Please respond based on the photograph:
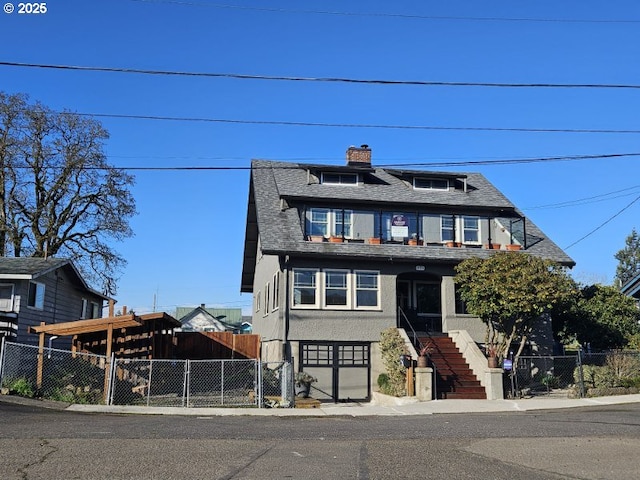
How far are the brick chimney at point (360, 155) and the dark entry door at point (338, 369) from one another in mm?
9673

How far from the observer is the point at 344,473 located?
8289mm

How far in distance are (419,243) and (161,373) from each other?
11221 mm

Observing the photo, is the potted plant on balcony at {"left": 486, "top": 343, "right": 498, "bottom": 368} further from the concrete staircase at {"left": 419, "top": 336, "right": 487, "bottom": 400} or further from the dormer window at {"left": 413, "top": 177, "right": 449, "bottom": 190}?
the dormer window at {"left": 413, "top": 177, "right": 449, "bottom": 190}

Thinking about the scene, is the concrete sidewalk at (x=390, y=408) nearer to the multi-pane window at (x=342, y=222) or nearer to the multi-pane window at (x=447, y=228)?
the multi-pane window at (x=342, y=222)

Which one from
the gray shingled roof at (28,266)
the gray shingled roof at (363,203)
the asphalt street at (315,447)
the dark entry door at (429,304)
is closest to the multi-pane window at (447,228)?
the gray shingled roof at (363,203)

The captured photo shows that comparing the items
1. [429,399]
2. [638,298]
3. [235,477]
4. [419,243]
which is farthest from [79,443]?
[638,298]

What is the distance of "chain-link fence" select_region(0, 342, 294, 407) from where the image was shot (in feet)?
58.6

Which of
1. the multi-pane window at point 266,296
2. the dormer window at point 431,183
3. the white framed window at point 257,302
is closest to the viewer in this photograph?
the multi-pane window at point 266,296

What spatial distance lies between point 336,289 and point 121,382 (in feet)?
28.0

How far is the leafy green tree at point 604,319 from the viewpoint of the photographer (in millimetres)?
24188

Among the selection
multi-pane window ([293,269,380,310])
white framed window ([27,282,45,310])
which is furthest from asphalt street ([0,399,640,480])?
white framed window ([27,282,45,310])

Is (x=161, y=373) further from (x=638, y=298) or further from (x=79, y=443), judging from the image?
(x=638, y=298)

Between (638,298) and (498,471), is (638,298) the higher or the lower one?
the higher one

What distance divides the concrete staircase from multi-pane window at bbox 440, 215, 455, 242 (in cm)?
444
